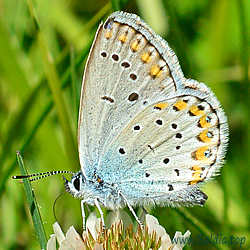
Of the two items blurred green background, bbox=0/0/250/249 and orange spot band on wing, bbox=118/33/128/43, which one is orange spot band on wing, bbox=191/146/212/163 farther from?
orange spot band on wing, bbox=118/33/128/43

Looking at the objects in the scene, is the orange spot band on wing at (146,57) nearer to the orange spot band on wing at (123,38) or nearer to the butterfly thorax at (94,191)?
the orange spot band on wing at (123,38)

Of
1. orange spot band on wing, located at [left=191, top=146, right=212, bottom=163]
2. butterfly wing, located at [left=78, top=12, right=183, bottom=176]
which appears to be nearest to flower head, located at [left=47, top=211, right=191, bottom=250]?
butterfly wing, located at [left=78, top=12, right=183, bottom=176]

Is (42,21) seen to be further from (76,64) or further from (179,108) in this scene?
(179,108)

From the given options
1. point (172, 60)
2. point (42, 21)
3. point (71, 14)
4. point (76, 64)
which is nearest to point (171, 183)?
point (172, 60)

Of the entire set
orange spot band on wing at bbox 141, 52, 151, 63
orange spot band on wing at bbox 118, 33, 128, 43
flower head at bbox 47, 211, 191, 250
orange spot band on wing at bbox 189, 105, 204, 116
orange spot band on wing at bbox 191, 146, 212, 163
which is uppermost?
orange spot band on wing at bbox 118, 33, 128, 43

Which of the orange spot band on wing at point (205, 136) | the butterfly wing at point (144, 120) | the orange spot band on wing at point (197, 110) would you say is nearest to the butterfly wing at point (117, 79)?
the butterfly wing at point (144, 120)

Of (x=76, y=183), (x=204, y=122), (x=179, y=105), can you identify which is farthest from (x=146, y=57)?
(x=76, y=183)
